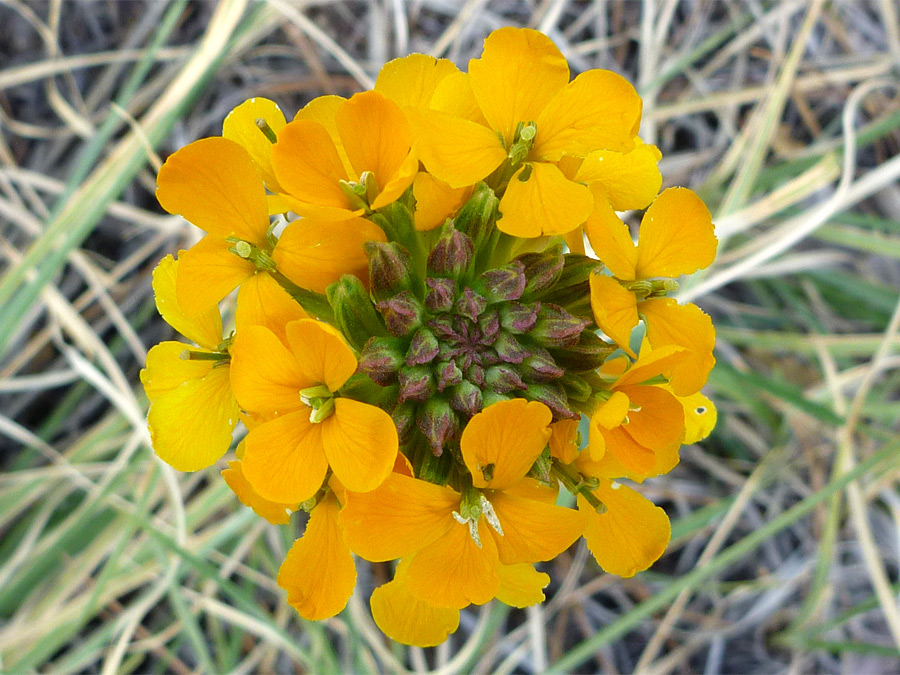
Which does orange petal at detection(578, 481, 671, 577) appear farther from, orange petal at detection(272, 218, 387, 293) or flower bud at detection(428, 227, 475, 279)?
orange petal at detection(272, 218, 387, 293)

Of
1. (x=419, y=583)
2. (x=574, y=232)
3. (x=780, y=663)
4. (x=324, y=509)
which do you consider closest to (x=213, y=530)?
(x=324, y=509)

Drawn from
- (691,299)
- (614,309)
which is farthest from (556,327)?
(691,299)

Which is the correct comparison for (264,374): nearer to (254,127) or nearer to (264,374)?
(264,374)

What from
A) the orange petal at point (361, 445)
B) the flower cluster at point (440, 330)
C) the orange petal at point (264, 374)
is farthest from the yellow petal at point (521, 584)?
the orange petal at point (264, 374)

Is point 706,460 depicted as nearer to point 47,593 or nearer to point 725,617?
point 725,617

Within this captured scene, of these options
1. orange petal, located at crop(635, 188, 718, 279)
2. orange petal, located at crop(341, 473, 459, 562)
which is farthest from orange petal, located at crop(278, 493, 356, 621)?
orange petal, located at crop(635, 188, 718, 279)

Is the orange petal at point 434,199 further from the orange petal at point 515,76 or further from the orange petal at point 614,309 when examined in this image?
the orange petal at point 614,309
